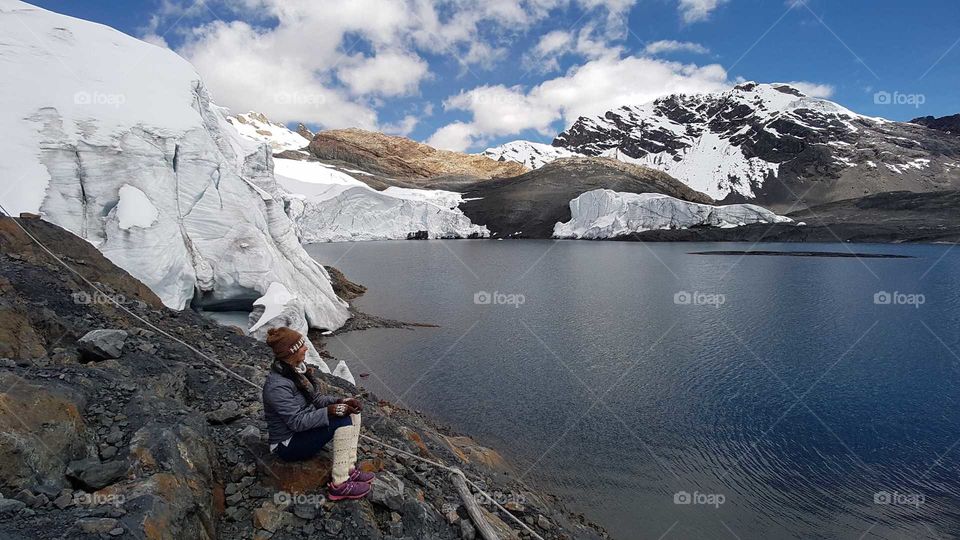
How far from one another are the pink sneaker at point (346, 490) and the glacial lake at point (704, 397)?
240 inches

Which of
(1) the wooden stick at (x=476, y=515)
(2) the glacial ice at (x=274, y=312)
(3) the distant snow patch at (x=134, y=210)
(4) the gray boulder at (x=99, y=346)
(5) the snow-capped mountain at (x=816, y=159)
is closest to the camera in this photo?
(1) the wooden stick at (x=476, y=515)

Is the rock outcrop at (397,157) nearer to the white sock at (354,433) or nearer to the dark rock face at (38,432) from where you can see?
the dark rock face at (38,432)

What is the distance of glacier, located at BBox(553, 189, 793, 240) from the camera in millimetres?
87000

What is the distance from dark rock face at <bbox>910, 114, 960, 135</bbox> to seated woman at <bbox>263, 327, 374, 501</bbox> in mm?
226000

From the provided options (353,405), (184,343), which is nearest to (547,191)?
(184,343)

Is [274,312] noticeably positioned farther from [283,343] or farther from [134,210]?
[283,343]

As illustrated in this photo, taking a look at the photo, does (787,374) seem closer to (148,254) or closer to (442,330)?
(442,330)

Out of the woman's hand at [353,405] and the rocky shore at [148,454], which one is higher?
the woman's hand at [353,405]

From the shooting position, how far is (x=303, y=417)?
14.4 feet

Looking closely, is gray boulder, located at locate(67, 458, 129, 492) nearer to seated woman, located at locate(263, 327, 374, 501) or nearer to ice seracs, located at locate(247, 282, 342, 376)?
seated woman, located at locate(263, 327, 374, 501)

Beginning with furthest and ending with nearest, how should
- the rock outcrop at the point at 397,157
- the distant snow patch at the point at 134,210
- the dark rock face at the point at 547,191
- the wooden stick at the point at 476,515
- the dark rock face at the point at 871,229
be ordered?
the rock outcrop at the point at 397,157 → the dark rock face at the point at 547,191 → the dark rock face at the point at 871,229 → the distant snow patch at the point at 134,210 → the wooden stick at the point at 476,515

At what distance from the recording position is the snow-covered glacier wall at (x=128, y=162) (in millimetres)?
12234

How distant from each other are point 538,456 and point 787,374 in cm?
1061

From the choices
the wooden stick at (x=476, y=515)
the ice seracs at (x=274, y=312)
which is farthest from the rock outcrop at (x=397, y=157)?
the wooden stick at (x=476, y=515)
